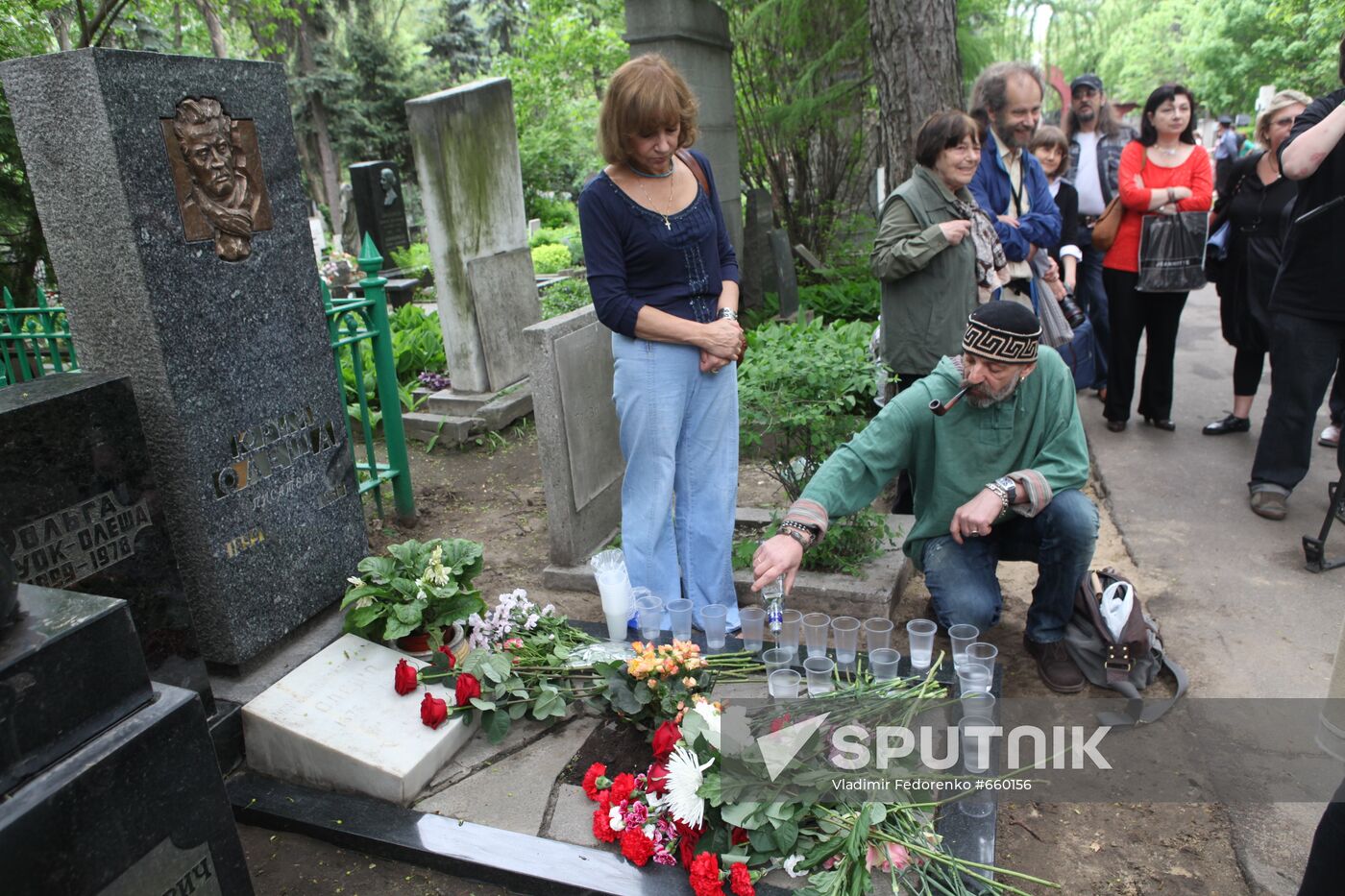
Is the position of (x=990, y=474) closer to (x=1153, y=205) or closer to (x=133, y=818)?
(x=133, y=818)

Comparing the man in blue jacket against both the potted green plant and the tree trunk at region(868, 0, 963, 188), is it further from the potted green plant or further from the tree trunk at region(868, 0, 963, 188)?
the potted green plant

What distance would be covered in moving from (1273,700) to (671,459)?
213 centimetres

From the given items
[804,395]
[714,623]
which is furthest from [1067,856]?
[804,395]

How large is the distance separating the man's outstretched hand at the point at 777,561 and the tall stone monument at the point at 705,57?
373 centimetres

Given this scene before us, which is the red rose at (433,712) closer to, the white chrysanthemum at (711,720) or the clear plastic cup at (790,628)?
the white chrysanthemum at (711,720)

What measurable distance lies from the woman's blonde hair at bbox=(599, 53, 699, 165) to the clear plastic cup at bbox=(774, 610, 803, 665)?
5.13 ft

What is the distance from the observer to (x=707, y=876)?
2.09 meters

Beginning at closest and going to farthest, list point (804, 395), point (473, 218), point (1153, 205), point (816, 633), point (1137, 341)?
point (816, 633), point (804, 395), point (1153, 205), point (1137, 341), point (473, 218)

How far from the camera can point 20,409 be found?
7.93ft

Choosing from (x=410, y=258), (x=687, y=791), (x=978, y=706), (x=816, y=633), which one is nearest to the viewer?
(x=687, y=791)

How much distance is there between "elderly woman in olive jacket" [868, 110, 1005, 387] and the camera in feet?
12.1

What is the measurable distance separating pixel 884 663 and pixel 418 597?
58.4 inches

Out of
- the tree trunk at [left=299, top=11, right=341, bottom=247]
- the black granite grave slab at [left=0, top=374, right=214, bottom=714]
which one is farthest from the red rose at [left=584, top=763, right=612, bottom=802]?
the tree trunk at [left=299, top=11, right=341, bottom=247]

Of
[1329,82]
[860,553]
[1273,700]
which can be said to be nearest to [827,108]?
[860,553]
